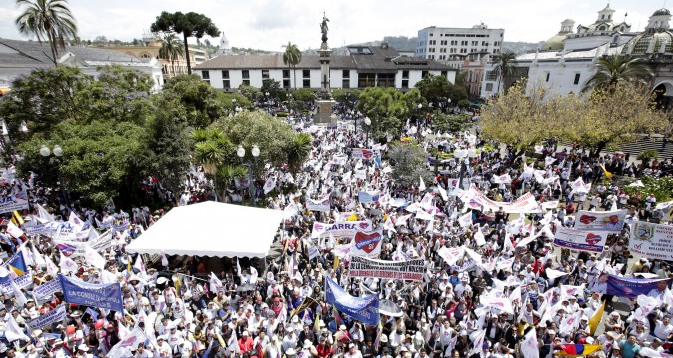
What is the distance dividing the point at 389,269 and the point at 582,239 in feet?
22.1

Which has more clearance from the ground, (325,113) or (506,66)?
(506,66)

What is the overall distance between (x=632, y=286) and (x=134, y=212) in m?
19.0

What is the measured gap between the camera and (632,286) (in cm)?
992

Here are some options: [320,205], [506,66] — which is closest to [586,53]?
[506,66]

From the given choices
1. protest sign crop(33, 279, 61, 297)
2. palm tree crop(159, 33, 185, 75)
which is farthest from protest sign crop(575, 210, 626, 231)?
palm tree crop(159, 33, 185, 75)

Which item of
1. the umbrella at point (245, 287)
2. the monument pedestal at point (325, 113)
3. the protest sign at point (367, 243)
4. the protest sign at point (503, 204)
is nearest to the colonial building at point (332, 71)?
the monument pedestal at point (325, 113)

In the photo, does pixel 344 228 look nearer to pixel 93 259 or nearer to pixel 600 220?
pixel 93 259

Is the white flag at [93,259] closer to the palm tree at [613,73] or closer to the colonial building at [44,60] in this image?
the colonial building at [44,60]

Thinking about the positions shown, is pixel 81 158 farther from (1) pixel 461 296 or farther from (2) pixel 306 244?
(1) pixel 461 296

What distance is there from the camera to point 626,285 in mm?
9969

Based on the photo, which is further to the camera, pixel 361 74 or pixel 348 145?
pixel 361 74

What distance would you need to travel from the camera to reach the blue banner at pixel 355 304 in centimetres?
903

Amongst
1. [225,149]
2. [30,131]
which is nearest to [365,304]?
[225,149]

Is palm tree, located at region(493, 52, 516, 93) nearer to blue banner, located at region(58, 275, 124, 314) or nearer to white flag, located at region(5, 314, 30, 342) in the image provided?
blue banner, located at region(58, 275, 124, 314)
